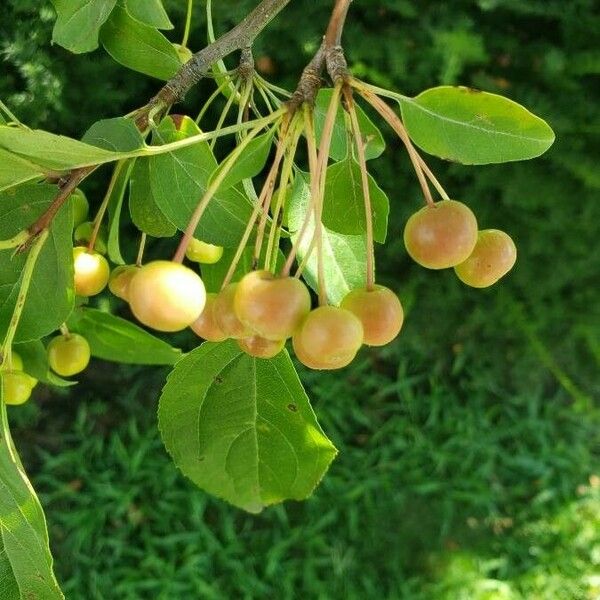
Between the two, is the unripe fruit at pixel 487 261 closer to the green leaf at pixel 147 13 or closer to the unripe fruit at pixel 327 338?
the unripe fruit at pixel 327 338

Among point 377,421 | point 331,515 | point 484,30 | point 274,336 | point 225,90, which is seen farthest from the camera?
point 377,421

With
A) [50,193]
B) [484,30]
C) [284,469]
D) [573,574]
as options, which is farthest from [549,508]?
[50,193]

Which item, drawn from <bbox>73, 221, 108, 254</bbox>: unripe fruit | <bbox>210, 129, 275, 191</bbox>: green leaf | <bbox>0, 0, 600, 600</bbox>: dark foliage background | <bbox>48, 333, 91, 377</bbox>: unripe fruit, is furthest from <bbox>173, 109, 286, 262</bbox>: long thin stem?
<bbox>0, 0, 600, 600</bbox>: dark foliage background

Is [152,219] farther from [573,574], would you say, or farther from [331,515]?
[573,574]

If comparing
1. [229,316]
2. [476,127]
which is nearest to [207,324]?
[229,316]

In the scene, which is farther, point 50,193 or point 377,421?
point 377,421

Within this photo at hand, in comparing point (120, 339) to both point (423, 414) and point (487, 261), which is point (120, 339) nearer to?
point (487, 261)
